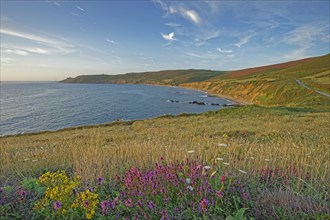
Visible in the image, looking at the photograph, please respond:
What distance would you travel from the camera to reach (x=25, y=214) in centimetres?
253

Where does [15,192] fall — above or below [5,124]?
above

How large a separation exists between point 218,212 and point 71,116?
60.2 meters

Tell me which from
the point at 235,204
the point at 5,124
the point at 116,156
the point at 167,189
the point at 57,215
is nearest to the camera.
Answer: the point at 57,215

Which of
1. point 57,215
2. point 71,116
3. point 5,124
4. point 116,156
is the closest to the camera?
point 57,215

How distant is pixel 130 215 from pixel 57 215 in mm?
860

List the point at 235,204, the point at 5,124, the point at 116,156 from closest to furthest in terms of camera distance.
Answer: the point at 235,204 < the point at 116,156 < the point at 5,124

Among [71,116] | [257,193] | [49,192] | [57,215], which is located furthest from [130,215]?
[71,116]

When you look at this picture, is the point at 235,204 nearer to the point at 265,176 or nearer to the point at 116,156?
the point at 265,176

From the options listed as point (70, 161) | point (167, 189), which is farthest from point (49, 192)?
point (70, 161)

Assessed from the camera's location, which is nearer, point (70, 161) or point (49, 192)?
point (49, 192)

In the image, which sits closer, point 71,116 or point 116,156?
point 116,156

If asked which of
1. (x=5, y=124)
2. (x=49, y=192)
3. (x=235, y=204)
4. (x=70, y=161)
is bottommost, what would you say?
(x=5, y=124)

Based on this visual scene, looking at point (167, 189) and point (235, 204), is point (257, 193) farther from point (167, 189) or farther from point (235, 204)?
point (167, 189)

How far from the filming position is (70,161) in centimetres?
507
